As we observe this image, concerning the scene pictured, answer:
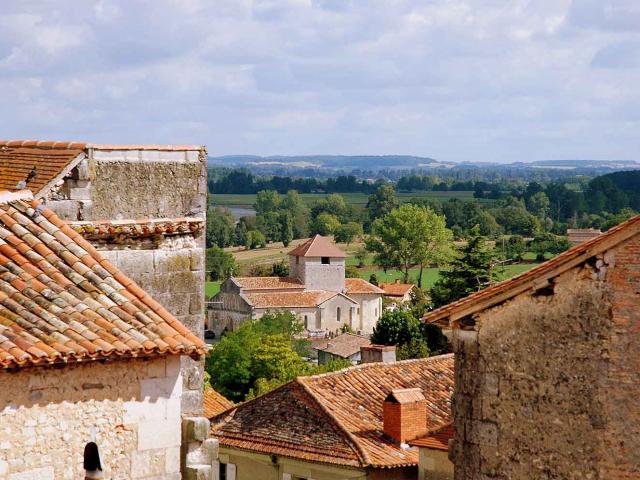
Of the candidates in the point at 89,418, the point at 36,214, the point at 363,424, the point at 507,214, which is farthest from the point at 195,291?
the point at 507,214

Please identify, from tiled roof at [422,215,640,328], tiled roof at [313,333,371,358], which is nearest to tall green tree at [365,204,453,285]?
tiled roof at [313,333,371,358]

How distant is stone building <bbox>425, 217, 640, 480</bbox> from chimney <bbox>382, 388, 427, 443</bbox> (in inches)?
401

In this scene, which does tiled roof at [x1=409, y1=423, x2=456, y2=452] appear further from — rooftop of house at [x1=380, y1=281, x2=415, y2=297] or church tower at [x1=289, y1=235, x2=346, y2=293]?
rooftop of house at [x1=380, y1=281, x2=415, y2=297]

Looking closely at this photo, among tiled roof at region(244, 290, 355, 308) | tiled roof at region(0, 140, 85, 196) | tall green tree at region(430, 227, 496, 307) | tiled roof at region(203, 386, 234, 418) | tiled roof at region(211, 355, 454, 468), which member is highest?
tiled roof at region(0, 140, 85, 196)

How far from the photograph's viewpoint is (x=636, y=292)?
42.5ft

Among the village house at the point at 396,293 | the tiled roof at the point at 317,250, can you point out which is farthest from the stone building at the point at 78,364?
the village house at the point at 396,293

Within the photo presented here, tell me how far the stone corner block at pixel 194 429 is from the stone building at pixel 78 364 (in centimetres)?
9

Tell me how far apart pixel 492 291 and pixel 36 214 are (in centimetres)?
606

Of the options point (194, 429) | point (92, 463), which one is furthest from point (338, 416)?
point (92, 463)

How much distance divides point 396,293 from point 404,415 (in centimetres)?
10581

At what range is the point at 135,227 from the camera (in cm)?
1036

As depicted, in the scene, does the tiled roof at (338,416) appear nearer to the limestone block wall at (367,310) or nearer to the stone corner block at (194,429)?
the stone corner block at (194,429)

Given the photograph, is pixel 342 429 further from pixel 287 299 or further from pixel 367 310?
pixel 367 310

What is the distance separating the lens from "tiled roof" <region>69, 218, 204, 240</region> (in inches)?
397
